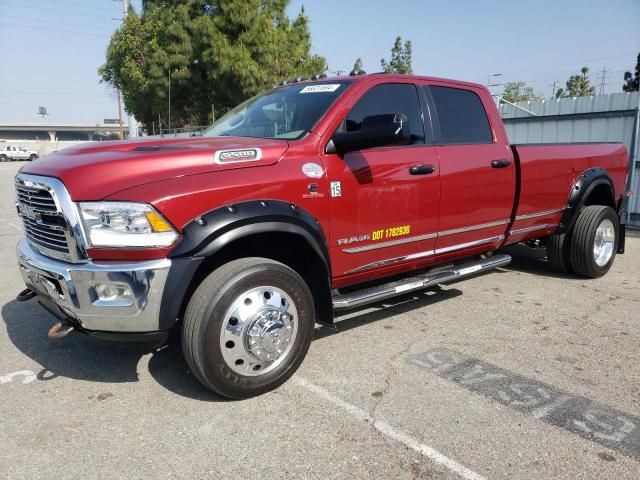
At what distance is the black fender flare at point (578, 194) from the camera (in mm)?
5469

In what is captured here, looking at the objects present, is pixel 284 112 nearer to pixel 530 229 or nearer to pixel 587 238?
pixel 530 229

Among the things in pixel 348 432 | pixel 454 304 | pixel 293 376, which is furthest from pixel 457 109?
pixel 348 432

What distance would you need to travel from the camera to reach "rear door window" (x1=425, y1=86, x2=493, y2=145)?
4.30 metres

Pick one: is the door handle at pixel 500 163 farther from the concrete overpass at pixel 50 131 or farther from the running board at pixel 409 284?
the concrete overpass at pixel 50 131

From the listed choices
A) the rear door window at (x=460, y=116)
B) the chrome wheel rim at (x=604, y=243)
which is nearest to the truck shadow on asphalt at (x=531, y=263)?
the chrome wheel rim at (x=604, y=243)

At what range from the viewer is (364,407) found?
297 centimetres

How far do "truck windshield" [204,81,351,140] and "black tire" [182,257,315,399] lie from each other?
3.23 ft

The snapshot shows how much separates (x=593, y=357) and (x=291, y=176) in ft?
8.20

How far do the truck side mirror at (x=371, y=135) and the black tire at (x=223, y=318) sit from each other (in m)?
0.91

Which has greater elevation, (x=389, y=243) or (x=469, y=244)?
(x=389, y=243)

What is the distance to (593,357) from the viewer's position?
370 centimetres

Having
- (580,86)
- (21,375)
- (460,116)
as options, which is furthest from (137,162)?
(580,86)

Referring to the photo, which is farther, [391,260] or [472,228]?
[472,228]

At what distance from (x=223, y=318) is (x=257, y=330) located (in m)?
0.23
